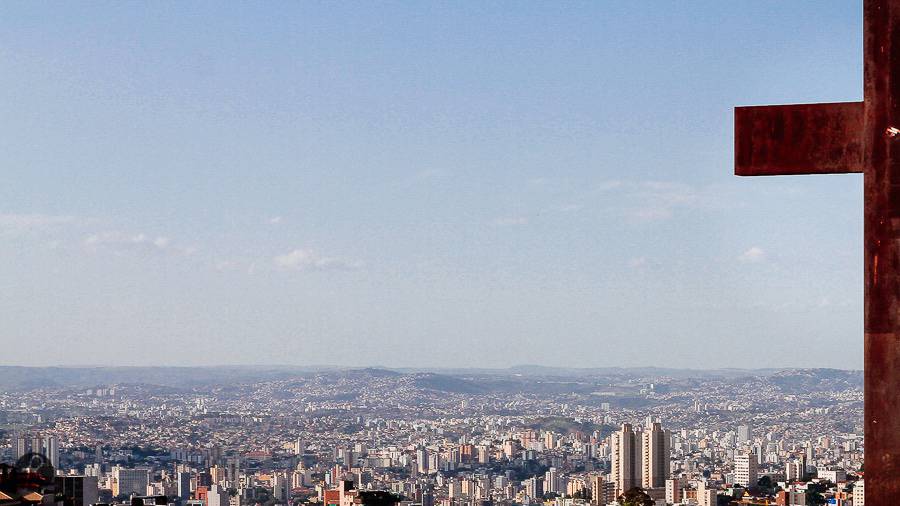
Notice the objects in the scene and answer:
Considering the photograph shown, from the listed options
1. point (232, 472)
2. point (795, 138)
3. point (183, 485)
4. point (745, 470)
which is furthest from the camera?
point (232, 472)

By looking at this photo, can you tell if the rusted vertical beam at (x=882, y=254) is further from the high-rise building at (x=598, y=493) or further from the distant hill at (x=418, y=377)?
the distant hill at (x=418, y=377)

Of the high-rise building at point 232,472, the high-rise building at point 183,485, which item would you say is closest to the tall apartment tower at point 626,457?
the high-rise building at point 232,472

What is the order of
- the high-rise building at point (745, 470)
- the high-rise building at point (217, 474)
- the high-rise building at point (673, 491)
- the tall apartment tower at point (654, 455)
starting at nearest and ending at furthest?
the high-rise building at point (673, 491)
the tall apartment tower at point (654, 455)
the high-rise building at point (745, 470)
the high-rise building at point (217, 474)

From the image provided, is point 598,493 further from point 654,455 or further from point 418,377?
point 418,377

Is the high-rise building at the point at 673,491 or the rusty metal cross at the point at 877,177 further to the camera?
the high-rise building at the point at 673,491

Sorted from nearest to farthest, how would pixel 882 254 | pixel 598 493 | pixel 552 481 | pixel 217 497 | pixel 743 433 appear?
pixel 882 254 < pixel 598 493 < pixel 217 497 < pixel 552 481 < pixel 743 433

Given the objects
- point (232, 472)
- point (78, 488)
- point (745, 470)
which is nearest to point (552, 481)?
point (745, 470)
